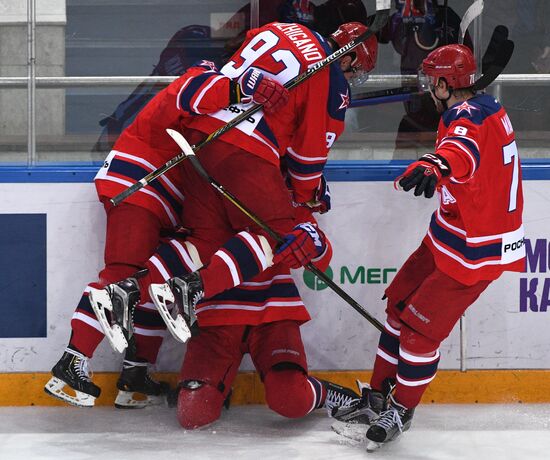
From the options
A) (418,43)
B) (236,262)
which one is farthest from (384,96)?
(236,262)

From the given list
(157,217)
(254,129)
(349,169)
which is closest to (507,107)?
(349,169)

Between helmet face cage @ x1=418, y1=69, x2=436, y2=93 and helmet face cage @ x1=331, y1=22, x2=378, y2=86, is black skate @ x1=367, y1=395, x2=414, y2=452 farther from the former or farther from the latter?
helmet face cage @ x1=331, y1=22, x2=378, y2=86

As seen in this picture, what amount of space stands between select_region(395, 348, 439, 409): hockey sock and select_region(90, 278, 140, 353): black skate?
2.66 ft

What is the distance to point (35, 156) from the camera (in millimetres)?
3932

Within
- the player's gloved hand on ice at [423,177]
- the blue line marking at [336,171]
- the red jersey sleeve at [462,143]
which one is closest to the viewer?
the player's gloved hand on ice at [423,177]

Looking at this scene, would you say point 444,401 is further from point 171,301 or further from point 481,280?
point 171,301

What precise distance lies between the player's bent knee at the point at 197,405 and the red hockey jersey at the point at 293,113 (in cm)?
70

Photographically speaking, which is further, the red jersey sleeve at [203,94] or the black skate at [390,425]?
the red jersey sleeve at [203,94]

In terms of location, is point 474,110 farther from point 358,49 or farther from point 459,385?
point 459,385

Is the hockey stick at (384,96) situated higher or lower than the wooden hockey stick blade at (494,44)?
lower

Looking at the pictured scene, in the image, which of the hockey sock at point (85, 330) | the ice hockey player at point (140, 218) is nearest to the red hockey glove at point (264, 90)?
the ice hockey player at point (140, 218)

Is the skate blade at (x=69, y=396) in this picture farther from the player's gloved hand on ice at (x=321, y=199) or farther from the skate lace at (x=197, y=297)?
the player's gloved hand on ice at (x=321, y=199)

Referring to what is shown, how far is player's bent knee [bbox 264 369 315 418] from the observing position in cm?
354

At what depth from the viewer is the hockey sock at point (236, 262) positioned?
3434 mm
